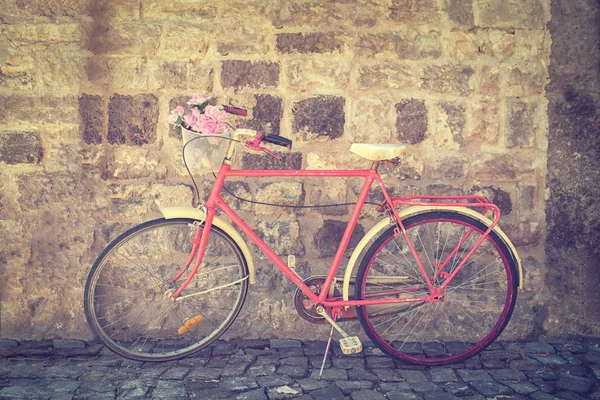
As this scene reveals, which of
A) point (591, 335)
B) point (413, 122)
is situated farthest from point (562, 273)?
point (413, 122)

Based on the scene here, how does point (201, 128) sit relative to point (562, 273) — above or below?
above

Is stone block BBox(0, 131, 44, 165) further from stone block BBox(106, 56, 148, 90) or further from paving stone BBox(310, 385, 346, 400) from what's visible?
paving stone BBox(310, 385, 346, 400)

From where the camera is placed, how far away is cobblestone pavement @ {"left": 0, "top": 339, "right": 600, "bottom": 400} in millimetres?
3074

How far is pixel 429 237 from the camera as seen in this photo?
3838mm

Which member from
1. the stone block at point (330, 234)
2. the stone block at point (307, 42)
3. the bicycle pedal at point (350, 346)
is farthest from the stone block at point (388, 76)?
the bicycle pedal at point (350, 346)

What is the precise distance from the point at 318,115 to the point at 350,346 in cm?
150

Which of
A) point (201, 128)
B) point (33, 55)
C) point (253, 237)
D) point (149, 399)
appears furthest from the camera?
point (33, 55)

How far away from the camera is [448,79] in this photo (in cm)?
378

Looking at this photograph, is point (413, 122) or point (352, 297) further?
point (413, 122)

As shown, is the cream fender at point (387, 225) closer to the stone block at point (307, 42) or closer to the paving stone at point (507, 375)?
the paving stone at point (507, 375)

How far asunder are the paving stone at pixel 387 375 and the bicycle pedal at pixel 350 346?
0.22 metres

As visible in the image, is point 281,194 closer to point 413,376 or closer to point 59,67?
point 413,376

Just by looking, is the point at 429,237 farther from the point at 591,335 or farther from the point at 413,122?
the point at 591,335

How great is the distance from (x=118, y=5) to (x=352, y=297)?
2.40 m
